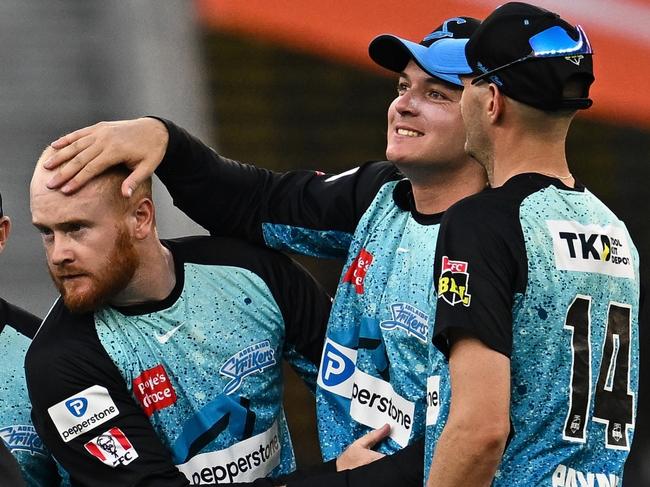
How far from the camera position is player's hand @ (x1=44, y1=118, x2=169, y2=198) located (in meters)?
3.27

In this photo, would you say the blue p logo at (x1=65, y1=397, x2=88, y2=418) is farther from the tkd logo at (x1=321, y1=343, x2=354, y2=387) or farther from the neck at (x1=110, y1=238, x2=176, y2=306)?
the tkd logo at (x1=321, y1=343, x2=354, y2=387)

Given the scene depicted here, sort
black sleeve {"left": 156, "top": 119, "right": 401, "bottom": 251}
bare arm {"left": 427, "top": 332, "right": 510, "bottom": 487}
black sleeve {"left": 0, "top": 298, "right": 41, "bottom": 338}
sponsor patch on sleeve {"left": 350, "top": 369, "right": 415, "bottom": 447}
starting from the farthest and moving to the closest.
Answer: black sleeve {"left": 0, "top": 298, "right": 41, "bottom": 338} → black sleeve {"left": 156, "top": 119, "right": 401, "bottom": 251} → sponsor patch on sleeve {"left": 350, "top": 369, "right": 415, "bottom": 447} → bare arm {"left": 427, "top": 332, "right": 510, "bottom": 487}

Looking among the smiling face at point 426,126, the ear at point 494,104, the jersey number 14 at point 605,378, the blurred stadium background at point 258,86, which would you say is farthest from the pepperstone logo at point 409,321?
the blurred stadium background at point 258,86

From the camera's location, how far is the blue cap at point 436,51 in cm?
332

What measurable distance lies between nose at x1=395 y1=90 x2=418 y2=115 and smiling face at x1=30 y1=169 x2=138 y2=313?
2.54 feet

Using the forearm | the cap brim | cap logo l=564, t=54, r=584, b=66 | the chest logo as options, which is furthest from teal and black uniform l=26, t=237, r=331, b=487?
cap logo l=564, t=54, r=584, b=66

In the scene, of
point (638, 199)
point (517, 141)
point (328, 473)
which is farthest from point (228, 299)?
point (638, 199)

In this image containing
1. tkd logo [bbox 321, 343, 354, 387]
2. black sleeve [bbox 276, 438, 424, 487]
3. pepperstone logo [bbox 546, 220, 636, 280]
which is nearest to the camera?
pepperstone logo [bbox 546, 220, 636, 280]

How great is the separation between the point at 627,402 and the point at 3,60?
5.41m

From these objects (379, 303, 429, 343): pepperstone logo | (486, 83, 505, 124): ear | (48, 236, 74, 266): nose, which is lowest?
(379, 303, 429, 343): pepperstone logo

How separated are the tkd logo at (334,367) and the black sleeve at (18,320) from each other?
35.7 inches

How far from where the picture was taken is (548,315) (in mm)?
2680

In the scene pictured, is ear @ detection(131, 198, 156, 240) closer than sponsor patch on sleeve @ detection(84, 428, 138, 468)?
No

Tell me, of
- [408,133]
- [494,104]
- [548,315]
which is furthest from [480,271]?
[408,133]
